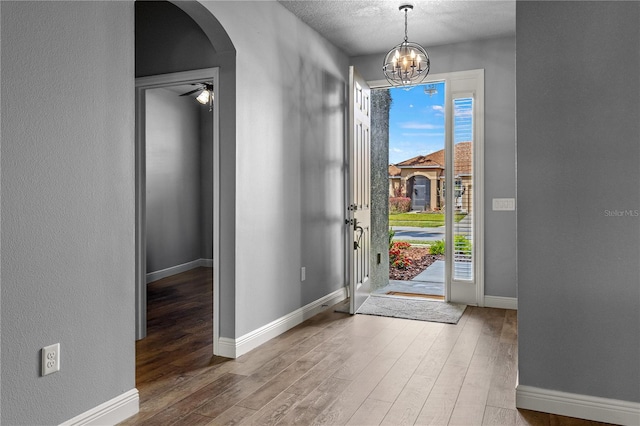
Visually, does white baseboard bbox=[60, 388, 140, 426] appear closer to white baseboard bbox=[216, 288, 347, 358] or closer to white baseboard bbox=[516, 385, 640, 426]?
white baseboard bbox=[216, 288, 347, 358]

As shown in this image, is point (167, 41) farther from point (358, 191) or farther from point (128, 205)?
point (358, 191)

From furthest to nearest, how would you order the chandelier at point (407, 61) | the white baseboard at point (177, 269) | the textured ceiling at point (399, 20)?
the white baseboard at point (177, 269) < the chandelier at point (407, 61) < the textured ceiling at point (399, 20)

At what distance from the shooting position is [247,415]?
2473mm

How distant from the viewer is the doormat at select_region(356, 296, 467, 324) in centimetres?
444

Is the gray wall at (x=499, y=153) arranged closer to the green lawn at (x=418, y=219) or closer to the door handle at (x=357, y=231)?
the door handle at (x=357, y=231)

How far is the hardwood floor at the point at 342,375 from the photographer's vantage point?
8.11 feet

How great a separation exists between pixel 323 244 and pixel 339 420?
2.46 meters

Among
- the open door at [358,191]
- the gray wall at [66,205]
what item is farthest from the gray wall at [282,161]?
the gray wall at [66,205]

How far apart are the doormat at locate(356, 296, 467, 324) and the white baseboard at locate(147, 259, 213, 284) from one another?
2.97 m

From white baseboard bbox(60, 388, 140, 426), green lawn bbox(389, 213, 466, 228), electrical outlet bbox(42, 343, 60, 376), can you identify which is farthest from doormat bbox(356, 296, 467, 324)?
green lawn bbox(389, 213, 466, 228)

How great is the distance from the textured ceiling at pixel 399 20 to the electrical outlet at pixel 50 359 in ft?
9.82

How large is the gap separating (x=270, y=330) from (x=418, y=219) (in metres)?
6.05

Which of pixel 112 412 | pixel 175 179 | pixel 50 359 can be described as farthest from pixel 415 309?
pixel 175 179

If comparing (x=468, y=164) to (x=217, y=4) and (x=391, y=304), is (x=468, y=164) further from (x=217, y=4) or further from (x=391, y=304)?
(x=217, y=4)
